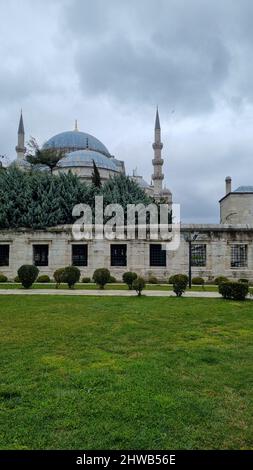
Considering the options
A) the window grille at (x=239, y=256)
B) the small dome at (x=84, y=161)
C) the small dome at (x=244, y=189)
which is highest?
the small dome at (x=84, y=161)

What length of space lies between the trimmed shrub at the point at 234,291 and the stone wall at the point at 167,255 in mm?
9233

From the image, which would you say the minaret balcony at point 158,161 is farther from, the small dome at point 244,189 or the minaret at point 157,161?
the small dome at point 244,189

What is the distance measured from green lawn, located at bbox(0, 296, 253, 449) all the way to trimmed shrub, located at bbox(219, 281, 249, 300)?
13.9ft

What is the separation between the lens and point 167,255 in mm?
24266

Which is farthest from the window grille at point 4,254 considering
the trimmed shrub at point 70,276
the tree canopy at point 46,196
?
the trimmed shrub at point 70,276

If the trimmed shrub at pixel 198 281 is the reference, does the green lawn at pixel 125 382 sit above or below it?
below

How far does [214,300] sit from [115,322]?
19.2 ft

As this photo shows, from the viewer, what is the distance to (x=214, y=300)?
14.0 metres

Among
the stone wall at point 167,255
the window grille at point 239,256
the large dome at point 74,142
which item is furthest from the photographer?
the large dome at point 74,142

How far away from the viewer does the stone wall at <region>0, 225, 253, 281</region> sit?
78.8ft

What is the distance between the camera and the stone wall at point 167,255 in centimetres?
2402

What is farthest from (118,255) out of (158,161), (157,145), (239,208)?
(157,145)

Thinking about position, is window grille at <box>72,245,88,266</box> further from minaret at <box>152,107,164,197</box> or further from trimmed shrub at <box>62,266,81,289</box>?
minaret at <box>152,107,164,197</box>

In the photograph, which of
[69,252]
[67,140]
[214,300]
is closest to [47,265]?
[69,252]
